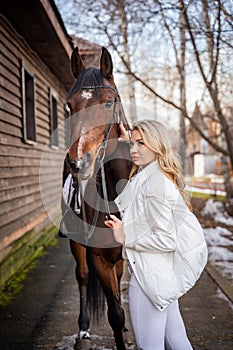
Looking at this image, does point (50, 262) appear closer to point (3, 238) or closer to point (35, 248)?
point (35, 248)

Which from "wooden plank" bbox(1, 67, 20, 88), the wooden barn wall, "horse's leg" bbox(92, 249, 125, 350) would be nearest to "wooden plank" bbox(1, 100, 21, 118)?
the wooden barn wall

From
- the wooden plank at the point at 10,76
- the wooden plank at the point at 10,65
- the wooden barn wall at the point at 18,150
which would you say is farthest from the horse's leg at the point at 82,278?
the wooden plank at the point at 10,65

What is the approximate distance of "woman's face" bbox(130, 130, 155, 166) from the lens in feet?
8.29

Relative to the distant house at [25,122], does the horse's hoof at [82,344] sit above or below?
below

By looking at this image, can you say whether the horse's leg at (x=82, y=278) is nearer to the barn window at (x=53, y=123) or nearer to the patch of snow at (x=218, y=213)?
the barn window at (x=53, y=123)

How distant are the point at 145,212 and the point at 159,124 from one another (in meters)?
0.53

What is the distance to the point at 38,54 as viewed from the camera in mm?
8492

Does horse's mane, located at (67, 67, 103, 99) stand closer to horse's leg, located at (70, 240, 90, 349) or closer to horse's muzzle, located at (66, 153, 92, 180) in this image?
horse's muzzle, located at (66, 153, 92, 180)

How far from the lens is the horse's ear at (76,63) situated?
3324 millimetres

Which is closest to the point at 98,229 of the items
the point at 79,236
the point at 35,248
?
the point at 79,236

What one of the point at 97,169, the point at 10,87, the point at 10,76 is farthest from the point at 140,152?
the point at 10,76

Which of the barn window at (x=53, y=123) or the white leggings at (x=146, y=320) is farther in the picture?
the barn window at (x=53, y=123)

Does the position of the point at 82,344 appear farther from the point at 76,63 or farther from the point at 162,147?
the point at 76,63

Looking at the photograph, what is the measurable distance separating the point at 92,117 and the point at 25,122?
441cm
